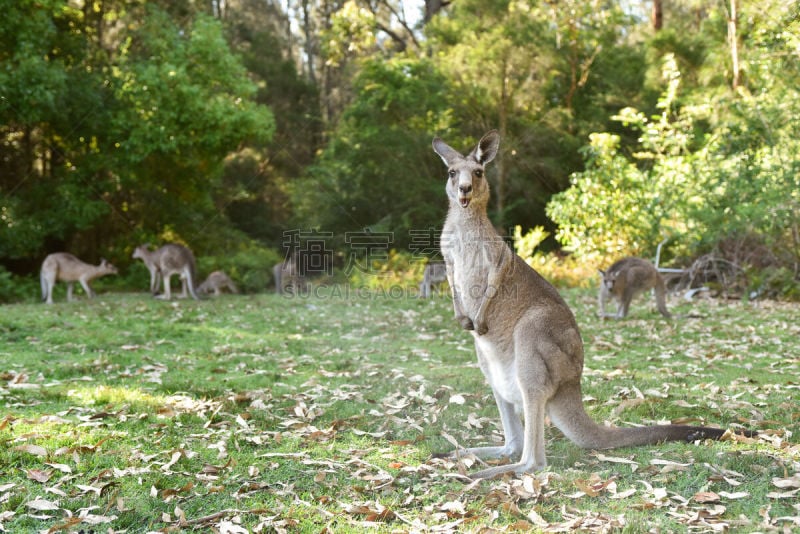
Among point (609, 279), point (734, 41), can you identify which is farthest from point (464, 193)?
point (734, 41)

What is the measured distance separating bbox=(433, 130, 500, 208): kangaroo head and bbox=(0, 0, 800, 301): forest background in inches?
298

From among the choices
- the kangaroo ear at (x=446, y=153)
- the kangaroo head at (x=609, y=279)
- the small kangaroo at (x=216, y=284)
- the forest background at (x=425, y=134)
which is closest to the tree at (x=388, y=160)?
the forest background at (x=425, y=134)

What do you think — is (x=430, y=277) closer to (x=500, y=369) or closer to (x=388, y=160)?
(x=388, y=160)

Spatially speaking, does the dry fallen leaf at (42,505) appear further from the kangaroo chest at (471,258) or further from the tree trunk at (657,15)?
the tree trunk at (657,15)

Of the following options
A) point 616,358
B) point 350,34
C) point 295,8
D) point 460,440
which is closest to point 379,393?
point 460,440

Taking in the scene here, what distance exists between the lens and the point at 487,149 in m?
3.65

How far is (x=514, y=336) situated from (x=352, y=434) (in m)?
1.21

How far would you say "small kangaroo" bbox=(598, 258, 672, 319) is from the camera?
8109mm

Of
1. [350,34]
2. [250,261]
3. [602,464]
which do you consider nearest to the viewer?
[602,464]

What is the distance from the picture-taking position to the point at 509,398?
3375mm

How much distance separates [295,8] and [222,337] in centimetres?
1870

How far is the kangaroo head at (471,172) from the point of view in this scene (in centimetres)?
352

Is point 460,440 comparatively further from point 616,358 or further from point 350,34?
point 350,34

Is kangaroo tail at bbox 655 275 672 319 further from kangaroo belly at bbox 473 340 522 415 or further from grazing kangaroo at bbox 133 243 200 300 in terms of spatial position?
grazing kangaroo at bbox 133 243 200 300
